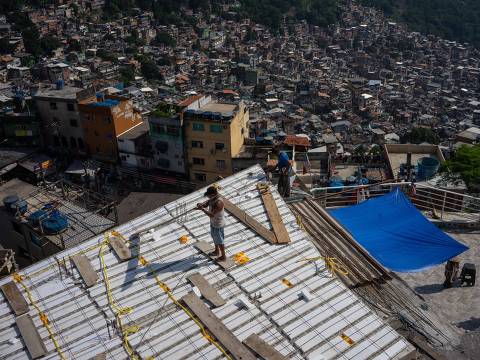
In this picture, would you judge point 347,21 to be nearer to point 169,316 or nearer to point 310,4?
point 310,4

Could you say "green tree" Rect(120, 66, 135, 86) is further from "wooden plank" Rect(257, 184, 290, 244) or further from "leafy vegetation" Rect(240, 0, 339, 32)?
"wooden plank" Rect(257, 184, 290, 244)

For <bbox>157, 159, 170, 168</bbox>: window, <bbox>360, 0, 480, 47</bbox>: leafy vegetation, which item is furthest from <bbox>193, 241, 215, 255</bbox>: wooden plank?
<bbox>360, 0, 480, 47</bbox>: leafy vegetation

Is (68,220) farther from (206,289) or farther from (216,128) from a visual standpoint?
(216,128)

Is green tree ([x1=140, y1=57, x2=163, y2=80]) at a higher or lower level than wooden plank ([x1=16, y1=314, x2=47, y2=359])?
lower

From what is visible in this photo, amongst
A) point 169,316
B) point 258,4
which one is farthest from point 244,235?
point 258,4

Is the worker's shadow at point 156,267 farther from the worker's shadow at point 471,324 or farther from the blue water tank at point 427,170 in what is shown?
the blue water tank at point 427,170

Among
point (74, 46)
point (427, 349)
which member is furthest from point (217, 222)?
point (74, 46)

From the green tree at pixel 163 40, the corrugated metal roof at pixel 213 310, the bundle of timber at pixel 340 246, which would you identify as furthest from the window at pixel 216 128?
the green tree at pixel 163 40
